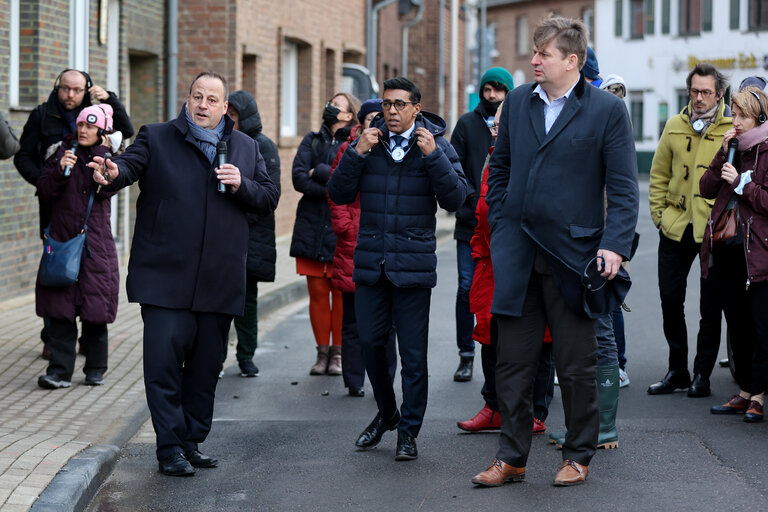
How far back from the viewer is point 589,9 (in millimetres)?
61375

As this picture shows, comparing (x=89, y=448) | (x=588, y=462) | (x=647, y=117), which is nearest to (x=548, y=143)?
(x=588, y=462)

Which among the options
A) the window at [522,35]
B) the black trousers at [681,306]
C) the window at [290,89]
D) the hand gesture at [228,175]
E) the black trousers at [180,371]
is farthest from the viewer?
the window at [522,35]

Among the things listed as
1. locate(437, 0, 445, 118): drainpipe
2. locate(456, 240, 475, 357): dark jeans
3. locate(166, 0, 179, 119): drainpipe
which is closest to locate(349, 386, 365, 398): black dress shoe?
locate(456, 240, 475, 357): dark jeans

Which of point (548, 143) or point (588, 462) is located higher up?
point (548, 143)

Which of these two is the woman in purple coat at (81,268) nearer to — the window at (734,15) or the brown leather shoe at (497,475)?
the brown leather shoe at (497,475)

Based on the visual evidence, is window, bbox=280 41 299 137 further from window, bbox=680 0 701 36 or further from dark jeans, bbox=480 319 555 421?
window, bbox=680 0 701 36

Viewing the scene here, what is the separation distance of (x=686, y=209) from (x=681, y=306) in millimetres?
661

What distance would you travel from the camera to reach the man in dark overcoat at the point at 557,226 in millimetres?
5668

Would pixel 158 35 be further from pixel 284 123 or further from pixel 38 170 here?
pixel 38 170

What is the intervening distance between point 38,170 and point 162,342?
8.85ft

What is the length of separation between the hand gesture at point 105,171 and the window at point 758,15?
48.4m

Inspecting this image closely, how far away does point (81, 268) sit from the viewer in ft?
26.4

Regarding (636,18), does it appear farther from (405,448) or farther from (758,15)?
(405,448)

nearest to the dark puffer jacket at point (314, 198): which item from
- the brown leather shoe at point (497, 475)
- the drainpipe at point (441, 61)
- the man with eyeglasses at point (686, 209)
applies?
the man with eyeglasses at point (686, 209)
